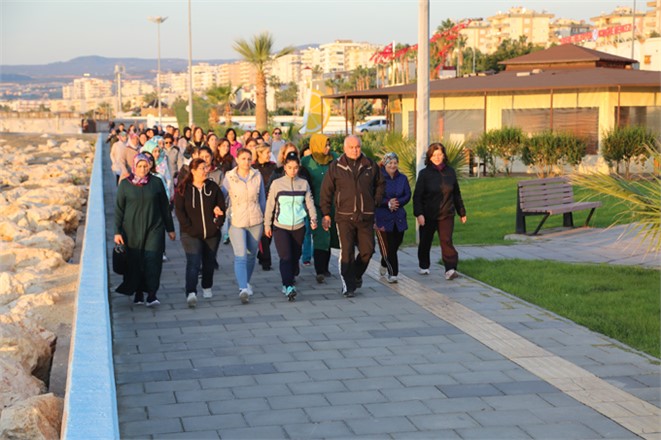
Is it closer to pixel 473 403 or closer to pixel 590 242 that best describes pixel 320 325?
pixel 473 403

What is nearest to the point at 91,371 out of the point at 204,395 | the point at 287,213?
the point at 204,395

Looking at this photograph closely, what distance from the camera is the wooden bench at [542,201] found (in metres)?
14.8

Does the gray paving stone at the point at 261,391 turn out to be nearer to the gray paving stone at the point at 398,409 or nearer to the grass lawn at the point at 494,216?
the gray paving stone at the point at 398,409

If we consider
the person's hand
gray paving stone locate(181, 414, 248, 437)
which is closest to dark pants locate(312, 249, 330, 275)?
the person's hand

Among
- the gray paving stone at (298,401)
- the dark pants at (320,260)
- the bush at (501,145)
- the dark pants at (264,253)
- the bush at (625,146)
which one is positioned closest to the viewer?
the gray paving stone at (298,401)

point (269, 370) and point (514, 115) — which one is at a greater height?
point (514, 115)

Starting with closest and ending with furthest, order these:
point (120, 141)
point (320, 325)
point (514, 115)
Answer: point (320, 325) → point (120, 141) → point (514, 115)

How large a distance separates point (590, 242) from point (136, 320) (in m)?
7.66

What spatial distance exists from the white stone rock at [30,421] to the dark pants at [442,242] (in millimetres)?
6152

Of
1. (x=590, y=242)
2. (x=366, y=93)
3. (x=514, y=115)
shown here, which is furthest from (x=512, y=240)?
(x=366, y=93)

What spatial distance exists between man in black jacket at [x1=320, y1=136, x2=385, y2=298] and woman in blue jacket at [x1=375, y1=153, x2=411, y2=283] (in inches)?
20.7

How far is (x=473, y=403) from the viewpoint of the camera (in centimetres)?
641

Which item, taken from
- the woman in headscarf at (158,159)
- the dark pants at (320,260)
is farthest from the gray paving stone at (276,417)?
the woman in headscarf at (158,159)

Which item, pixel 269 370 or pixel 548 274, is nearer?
pixel 269 370
